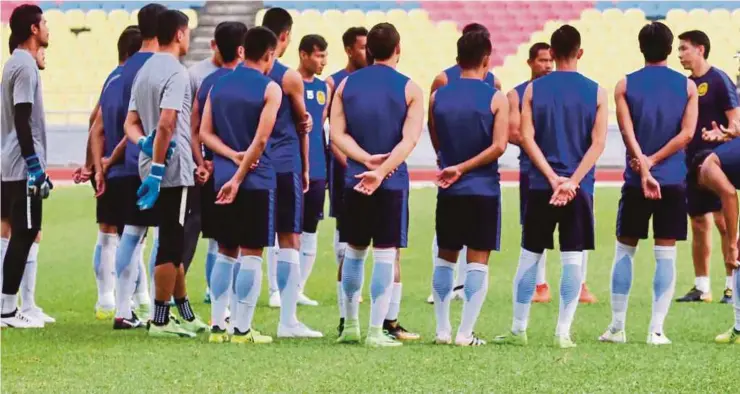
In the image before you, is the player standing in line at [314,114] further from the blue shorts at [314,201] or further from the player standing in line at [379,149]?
the player standing in line at [379,149]

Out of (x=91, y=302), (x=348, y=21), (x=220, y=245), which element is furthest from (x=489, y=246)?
(x=348, y=21)

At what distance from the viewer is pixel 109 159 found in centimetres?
925

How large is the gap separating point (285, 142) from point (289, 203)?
40 cm

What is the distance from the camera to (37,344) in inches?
333

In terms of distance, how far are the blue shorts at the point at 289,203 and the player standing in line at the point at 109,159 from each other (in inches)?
44.7

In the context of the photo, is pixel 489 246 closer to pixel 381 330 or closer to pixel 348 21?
pixel 381 330

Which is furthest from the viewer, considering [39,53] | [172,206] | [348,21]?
[348,21]

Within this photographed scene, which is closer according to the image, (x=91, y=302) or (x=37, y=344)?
(x=37, y=344)

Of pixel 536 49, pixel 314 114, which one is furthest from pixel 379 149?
pixel 536 49

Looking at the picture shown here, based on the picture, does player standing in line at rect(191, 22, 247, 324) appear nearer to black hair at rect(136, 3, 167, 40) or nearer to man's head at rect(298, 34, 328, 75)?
black hair at rect(136, 3, 167, 40)

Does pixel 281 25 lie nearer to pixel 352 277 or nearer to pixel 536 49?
pixel 352 277

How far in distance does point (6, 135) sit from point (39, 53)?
0.59 m

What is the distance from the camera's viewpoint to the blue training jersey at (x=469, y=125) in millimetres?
8070

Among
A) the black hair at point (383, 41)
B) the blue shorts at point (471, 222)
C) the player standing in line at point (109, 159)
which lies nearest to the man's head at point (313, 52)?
the player standing in line at point (109, 159)
